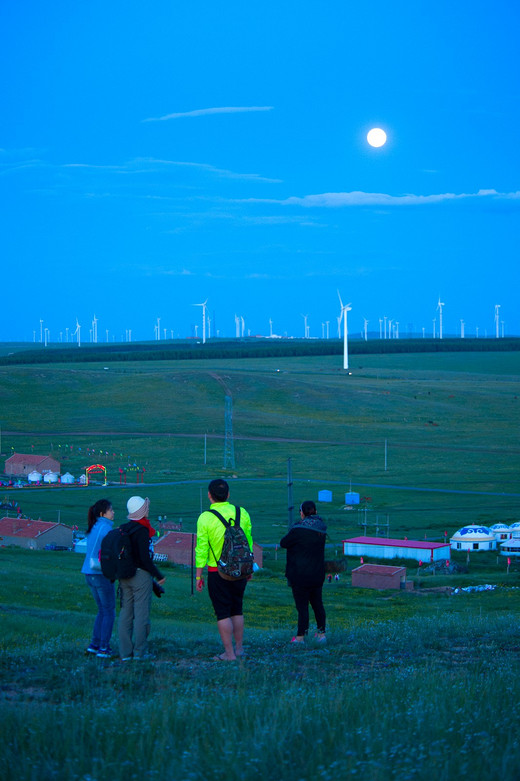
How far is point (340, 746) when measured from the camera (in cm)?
496

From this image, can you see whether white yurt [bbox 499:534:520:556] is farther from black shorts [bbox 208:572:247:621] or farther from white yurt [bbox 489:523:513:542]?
black shorts [bbox 208:572:247:621]

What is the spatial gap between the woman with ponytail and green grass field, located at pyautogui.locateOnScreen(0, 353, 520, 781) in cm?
44

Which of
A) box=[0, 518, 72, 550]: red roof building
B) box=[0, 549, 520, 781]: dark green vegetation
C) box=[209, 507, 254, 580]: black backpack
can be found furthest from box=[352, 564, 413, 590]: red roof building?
box=[209, 507, 254, 580]: black backpack

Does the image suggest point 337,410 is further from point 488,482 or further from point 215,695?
point 215,695

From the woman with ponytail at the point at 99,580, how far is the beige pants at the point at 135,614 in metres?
0.23

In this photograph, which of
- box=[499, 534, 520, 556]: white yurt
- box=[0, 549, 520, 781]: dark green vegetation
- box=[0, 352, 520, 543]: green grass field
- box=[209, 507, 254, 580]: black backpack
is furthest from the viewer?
box=[0, 352, 520, 543]: green grass field

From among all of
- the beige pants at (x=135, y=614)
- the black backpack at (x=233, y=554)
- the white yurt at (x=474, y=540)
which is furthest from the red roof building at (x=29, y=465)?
the black backpack at (x=233, y=554)

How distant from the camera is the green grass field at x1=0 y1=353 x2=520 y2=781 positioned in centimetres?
486

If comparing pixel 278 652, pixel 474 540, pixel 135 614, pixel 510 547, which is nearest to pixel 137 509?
pixel 135 614

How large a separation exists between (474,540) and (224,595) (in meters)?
34.4

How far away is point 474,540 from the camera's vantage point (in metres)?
40.9

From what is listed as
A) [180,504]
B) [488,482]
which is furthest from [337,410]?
[180,504]

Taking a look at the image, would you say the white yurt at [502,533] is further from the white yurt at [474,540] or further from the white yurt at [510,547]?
the white yurt at [510,547]

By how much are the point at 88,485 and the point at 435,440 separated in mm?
36330
